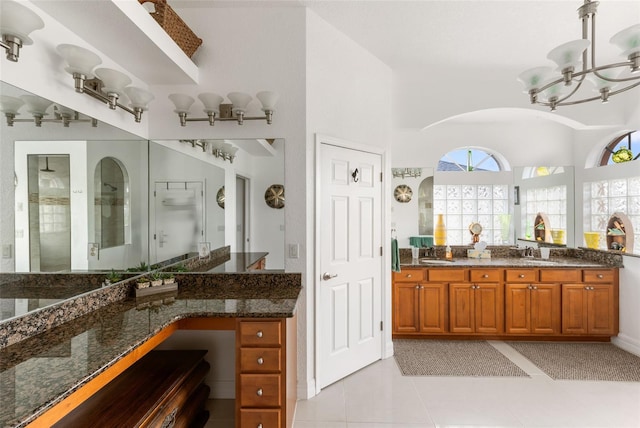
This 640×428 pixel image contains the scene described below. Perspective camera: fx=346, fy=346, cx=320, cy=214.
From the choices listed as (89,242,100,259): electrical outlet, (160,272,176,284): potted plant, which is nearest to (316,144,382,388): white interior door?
(160,272,176,284): potted plant

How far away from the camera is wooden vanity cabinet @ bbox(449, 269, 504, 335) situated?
368 cm

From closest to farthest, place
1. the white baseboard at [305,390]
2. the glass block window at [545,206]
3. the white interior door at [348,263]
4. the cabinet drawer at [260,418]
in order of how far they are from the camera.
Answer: the cabinet drawer at [260,418]
the white baseboard at [305,390]
the white interior door at [348,263]
the glass block window at [545,206]

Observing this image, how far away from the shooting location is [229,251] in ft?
8.63

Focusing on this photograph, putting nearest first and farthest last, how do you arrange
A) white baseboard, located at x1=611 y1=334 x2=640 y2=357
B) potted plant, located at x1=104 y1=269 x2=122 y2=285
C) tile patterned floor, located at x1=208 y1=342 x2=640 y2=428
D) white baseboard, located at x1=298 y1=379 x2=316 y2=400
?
1. potted plant, located at x1=104 y1=269 x2=122 y2=285
2. tile patterned floor, located at x1=208 y1=342 x2=640 y2=428
3. white baseboard, located at x1=298 y1=379 x2=316 y2=400
4. white baseboard, located at x1=611 y1=334 x2=640 y2=357

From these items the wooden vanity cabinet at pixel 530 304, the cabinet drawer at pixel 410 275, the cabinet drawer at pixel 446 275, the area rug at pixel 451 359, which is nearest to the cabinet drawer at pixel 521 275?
the wooden vanity cabinet at pixel 530 304

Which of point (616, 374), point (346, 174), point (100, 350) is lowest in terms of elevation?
point (616, 374)

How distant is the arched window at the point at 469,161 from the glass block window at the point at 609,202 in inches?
42.3

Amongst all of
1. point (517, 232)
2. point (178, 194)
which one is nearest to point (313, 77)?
point (178, 194)

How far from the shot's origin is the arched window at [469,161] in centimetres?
465

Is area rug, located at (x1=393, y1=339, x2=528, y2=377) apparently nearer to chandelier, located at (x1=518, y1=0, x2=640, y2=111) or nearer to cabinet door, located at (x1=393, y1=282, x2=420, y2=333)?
cabinet door, located at (x1=393, y1=282, x2=420, y2=333)

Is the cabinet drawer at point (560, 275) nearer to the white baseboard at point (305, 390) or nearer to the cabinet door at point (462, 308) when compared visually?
the cabinet door at point (462, 308)

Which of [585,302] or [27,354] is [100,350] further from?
[585,302]

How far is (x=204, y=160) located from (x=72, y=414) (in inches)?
67.2

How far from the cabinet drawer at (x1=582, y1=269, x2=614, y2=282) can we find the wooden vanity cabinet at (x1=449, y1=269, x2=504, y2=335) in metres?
0.86
